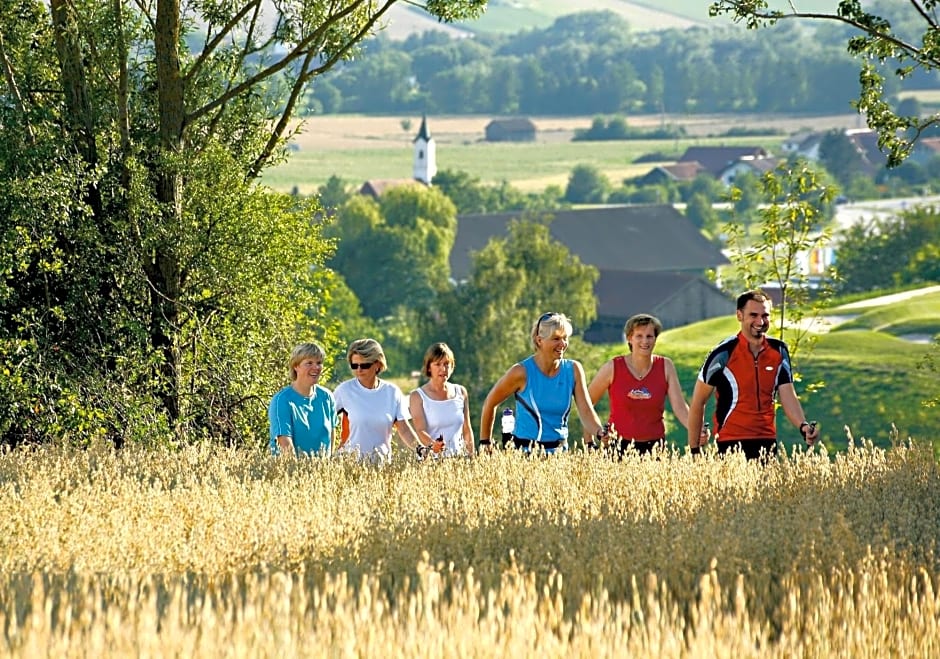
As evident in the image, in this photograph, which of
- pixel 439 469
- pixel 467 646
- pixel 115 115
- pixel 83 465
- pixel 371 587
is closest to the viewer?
pixel 467 646

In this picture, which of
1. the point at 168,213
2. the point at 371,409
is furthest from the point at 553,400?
the point at 168,213

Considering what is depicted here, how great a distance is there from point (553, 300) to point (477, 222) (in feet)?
222

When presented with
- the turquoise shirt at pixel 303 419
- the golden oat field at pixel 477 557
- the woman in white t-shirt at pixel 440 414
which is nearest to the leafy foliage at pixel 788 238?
the woman in white t-shirt at pixel 440 414

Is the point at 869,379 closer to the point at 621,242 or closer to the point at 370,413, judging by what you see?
the point at 370,413

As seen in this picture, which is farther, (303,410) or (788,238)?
(788,238)

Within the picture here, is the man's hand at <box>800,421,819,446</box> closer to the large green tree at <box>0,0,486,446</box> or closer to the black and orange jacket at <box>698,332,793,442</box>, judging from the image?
the black and orange jacket at <box>698,332,793,442</box>

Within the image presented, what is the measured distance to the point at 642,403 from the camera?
10.5m

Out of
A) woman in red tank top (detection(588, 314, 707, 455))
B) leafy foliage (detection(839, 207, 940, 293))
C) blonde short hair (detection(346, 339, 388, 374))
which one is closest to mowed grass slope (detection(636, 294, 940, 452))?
woman in red tank top (detection(588, 314, 707, 455))

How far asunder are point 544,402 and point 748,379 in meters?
1.37

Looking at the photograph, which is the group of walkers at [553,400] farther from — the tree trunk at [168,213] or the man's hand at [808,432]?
the tree trunk at [168,213]

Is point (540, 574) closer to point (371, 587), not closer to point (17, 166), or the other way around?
point (371, 587)

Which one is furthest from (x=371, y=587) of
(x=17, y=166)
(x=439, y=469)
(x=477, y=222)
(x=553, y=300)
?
(x=477, y=222)

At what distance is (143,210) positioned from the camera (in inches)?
621

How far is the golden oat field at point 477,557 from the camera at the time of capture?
17.5ft
